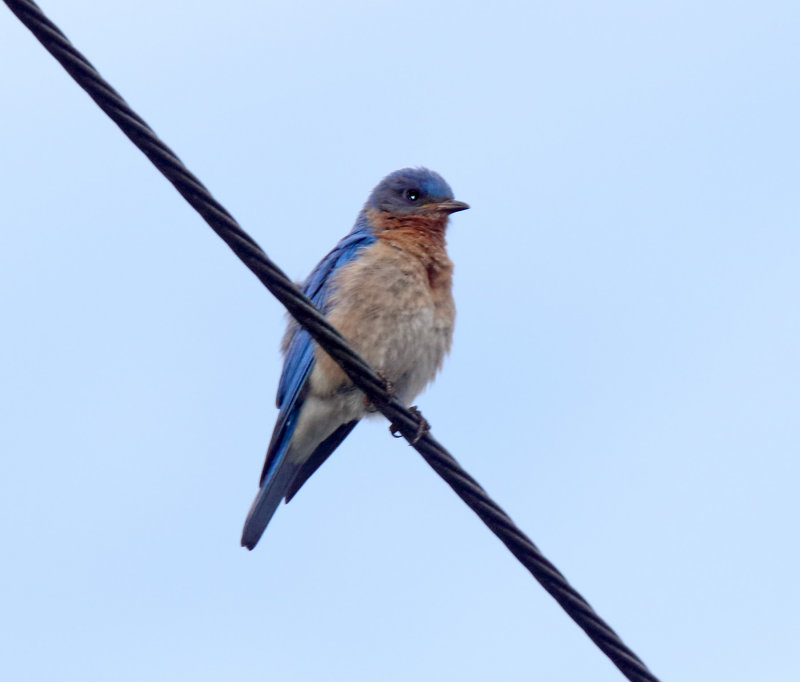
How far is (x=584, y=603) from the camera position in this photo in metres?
4.38

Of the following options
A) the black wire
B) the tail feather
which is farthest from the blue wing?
the black wire

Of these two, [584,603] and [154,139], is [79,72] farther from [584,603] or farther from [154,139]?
[584,603]

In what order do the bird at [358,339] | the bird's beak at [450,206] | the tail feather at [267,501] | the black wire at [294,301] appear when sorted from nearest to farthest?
the black wire at [294,301]
the bird at [358,339]
the tail feather at [267,501]
the bird's beak at [450,206]

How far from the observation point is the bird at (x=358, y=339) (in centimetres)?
730

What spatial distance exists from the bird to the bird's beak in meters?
0.16

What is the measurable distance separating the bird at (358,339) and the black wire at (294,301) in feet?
6.99

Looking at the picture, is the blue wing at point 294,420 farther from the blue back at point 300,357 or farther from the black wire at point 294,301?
the black wire at point 294,301

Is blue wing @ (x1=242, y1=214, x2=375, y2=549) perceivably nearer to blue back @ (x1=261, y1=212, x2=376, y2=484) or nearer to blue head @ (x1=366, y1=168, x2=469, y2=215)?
blue back @ (x1=261, y1=212, x2=376, y2=484)

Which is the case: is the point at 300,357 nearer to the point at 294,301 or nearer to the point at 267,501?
the point at 267,501

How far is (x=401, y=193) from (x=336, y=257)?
86cm

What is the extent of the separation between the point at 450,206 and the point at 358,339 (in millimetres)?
1511

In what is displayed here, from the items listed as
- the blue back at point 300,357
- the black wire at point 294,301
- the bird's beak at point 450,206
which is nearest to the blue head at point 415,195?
the bird's beak at point 450,206

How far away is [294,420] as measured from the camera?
7602 millimetres

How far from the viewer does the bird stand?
730 cm
